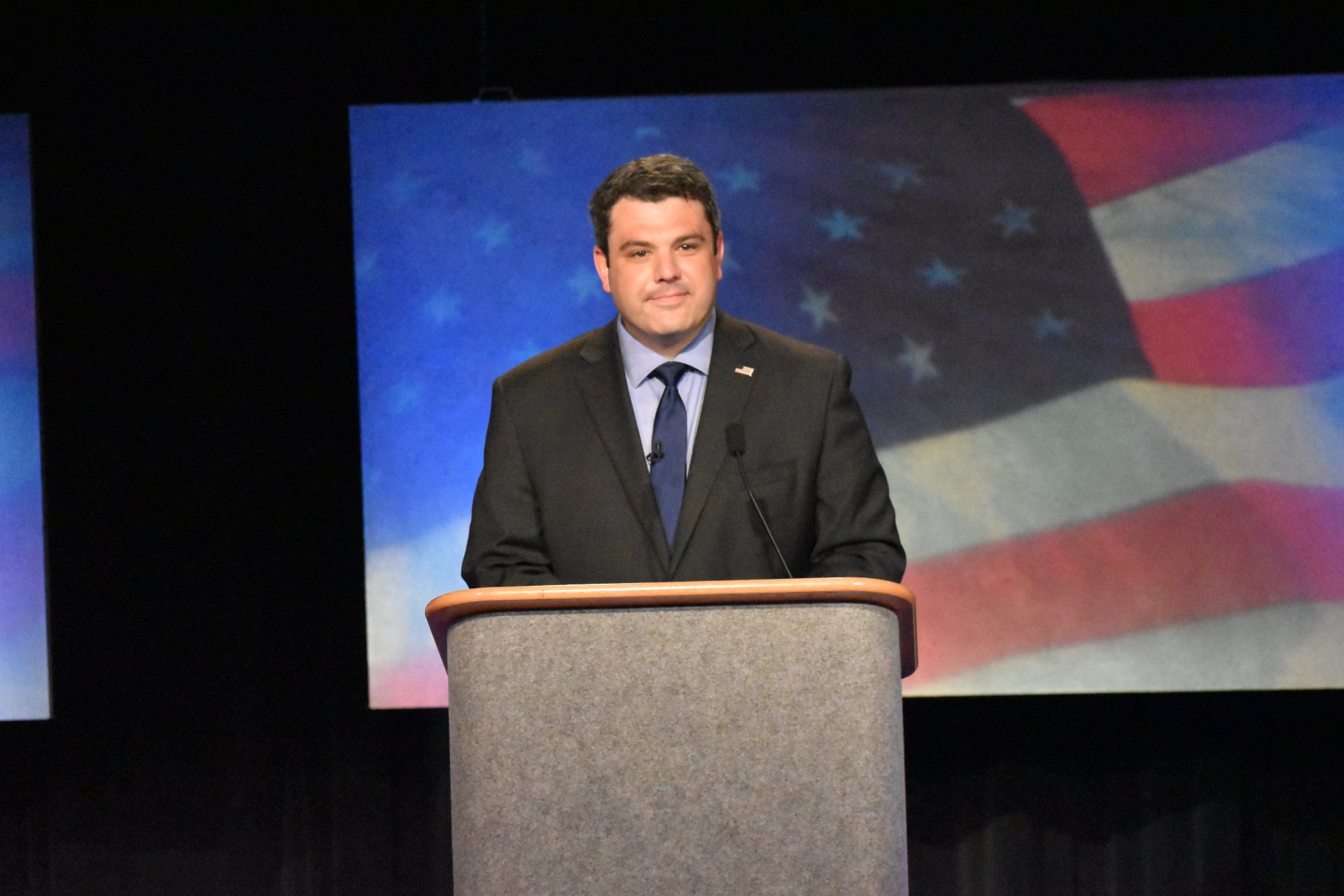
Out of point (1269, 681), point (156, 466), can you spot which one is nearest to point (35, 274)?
point (156, 466)

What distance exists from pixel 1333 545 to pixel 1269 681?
0.38 meters

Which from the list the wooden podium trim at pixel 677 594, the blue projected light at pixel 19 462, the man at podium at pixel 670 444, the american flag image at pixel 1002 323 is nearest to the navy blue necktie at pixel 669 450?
the man at podium at pixel 670 444

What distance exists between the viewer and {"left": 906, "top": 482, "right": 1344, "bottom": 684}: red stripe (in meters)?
3.77

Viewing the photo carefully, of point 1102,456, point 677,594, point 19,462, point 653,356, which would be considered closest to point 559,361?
point 653,356

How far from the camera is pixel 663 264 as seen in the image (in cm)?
238

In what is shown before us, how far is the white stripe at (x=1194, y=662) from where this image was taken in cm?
373

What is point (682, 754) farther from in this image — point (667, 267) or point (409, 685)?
point (409, 685)

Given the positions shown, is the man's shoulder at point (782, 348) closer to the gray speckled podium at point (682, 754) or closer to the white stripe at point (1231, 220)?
the gray speckled podium at point (682, 754)

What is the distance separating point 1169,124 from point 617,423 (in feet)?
7.36

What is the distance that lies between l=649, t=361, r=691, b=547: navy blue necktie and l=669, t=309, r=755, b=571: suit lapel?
0.03 metres

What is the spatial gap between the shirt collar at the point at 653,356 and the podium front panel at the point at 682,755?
0.81 m

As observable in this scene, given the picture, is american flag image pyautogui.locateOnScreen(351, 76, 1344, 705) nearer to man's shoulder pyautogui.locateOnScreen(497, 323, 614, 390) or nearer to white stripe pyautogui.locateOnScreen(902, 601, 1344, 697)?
white stripe pyautogui.locateOnScreen(902, 601, 1344, 697)

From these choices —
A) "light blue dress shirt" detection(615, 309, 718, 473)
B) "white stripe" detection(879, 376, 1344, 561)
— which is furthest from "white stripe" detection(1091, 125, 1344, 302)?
"light blue dress shirt" detection(615, 309, 718, 473)

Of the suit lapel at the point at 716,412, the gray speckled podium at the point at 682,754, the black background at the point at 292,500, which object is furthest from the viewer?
the black background at the point at 292,500
